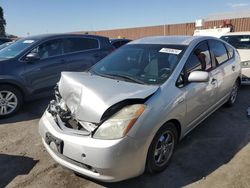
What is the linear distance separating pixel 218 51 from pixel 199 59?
971 millimetres

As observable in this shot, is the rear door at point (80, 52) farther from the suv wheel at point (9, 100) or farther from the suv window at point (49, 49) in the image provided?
the suv wheel at point (9, 100)

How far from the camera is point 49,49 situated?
5.89m

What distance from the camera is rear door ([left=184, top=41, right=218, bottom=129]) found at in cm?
347

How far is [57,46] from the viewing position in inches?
239

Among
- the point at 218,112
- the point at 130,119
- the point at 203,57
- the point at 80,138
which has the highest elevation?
the point at 203,57

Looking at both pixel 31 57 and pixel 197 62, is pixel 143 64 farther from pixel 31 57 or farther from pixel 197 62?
pixel 31 57

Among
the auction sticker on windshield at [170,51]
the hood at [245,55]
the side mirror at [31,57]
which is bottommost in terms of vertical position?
the hood at [245,55]

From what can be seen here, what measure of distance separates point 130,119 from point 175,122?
0.88 m

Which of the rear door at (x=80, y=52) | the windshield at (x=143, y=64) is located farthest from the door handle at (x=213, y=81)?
the rear door at (x=80, y=52)

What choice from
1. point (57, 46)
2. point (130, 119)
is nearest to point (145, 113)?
point (130, 119)

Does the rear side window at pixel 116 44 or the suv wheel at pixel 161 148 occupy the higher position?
the rear side window at pixel 116 44

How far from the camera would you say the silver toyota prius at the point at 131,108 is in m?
2.58

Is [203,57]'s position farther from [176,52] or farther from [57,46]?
[57,46]

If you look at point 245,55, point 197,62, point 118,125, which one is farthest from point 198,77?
point 245,55
